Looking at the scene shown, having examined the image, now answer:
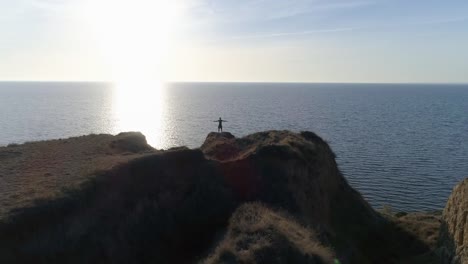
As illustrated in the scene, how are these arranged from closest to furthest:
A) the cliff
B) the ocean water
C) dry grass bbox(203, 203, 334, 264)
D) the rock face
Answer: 1. dry grass bbox(203, 203, 334, 264)
2. the cliff
3. the rock face
4. the ocean water

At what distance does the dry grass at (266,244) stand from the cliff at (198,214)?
6cm

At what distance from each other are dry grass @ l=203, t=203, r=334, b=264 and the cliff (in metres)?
0.06

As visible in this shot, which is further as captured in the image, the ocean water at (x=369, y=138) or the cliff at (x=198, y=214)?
the ocean water at (x=369, y=138)

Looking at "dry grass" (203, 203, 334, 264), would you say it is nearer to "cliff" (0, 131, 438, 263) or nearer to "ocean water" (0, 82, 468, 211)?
"cliff" (0, 131, 438, 263)

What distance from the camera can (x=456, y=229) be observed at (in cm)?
2934

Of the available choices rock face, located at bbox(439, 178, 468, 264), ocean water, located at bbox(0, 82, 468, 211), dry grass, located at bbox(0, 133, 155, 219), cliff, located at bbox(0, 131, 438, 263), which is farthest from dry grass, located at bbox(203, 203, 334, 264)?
ocean water, located at bbox(0, 82, 468, 211)

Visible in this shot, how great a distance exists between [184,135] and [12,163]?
7732cm

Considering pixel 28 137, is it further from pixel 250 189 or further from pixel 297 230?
pixel 297 230

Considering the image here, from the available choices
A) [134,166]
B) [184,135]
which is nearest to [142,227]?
[134,166]

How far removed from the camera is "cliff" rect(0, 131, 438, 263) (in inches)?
788

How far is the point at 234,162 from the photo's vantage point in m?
32.0

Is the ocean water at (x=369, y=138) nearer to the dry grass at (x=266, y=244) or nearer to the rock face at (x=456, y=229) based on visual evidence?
the rock face at (x=456, y=229)

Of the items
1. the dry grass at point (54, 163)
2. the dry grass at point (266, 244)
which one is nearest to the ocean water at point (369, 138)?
the dry grass at point (54, 163)

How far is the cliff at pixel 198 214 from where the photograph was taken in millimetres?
20016
